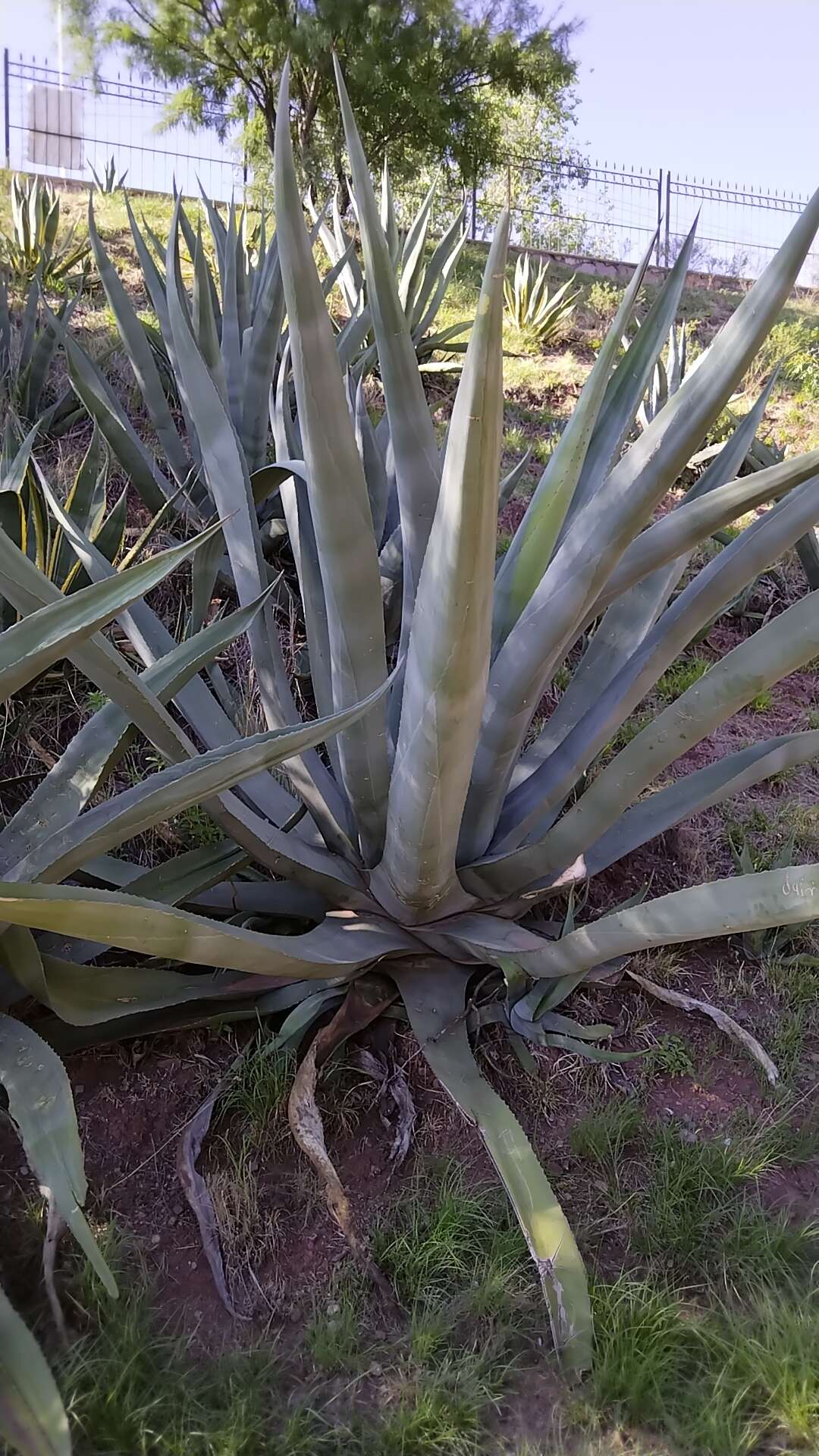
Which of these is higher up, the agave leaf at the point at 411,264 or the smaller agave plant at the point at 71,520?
the agave leaf at the point at 411,264

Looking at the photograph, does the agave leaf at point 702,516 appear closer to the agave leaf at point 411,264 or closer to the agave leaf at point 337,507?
the agave leaf at point 337,507

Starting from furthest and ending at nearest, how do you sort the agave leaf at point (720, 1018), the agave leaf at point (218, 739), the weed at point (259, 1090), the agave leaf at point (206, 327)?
the agave leaf at point (206, 327) < the agave leaf at point (720, 1018) < the weed at point (259, 1090) < the agave leaf at point (218, 739)

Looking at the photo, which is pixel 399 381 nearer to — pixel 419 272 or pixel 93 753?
pixel 93 753

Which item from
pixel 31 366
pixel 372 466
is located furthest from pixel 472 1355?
pixel 31 366

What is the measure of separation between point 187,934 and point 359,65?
13.4m

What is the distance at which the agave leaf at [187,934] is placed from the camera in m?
1.06

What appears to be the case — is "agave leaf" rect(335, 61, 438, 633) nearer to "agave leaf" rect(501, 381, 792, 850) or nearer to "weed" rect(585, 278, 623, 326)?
"agave leaf" rect(501, 381, 792, 850)

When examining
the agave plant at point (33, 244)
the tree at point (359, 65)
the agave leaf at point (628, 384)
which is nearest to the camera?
the agave leaf at point (628, 384)

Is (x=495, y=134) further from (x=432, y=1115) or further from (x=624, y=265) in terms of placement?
(x=432, y=1115)

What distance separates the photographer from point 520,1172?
1365 mm

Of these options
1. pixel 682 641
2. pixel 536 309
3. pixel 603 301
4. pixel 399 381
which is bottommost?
pixel 682 641

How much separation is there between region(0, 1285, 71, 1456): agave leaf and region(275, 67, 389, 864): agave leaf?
0.97 m

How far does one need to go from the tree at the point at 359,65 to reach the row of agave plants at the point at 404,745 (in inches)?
434

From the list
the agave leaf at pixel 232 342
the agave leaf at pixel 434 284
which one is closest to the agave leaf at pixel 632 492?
the agave leaf at pixel 232 342
